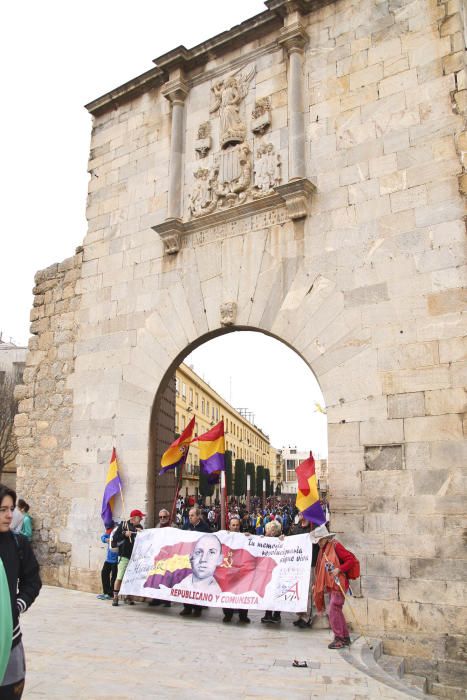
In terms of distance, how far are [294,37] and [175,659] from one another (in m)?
7.95

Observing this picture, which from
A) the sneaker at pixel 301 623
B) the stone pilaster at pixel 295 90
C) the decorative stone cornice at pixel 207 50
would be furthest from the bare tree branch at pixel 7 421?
the sneaker at pixel 301 623

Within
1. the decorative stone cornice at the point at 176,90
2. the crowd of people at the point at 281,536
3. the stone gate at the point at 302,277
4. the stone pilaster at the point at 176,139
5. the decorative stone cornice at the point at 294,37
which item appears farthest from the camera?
the decorative stone cornice at the point at 176,90

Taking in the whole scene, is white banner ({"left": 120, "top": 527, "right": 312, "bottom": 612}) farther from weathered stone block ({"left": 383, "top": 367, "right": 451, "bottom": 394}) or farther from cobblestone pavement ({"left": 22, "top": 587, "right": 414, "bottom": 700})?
weathered stone block ({"left": 383, "top": 367, "right": 451, "bottom": 394})

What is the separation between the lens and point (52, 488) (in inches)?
387

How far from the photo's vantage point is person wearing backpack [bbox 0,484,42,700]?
301cm

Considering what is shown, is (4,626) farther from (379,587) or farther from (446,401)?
(446,401)

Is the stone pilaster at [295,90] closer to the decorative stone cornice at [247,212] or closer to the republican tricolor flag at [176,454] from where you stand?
the decorative stone cornice at [247,212]

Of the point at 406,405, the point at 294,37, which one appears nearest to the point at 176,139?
the point at 294,37

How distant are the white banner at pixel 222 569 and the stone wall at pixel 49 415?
7.84 ft

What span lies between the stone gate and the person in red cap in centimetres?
54

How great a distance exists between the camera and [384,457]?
6.68 meters

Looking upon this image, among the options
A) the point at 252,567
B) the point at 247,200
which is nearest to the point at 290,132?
the point at 247,200

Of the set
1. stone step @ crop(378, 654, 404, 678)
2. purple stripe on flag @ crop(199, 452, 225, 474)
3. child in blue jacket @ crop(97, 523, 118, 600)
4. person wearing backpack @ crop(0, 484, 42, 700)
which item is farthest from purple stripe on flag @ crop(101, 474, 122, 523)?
person wearing backpack @ crop(0, 484, 42, 700)

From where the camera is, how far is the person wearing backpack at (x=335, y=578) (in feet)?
19.4
